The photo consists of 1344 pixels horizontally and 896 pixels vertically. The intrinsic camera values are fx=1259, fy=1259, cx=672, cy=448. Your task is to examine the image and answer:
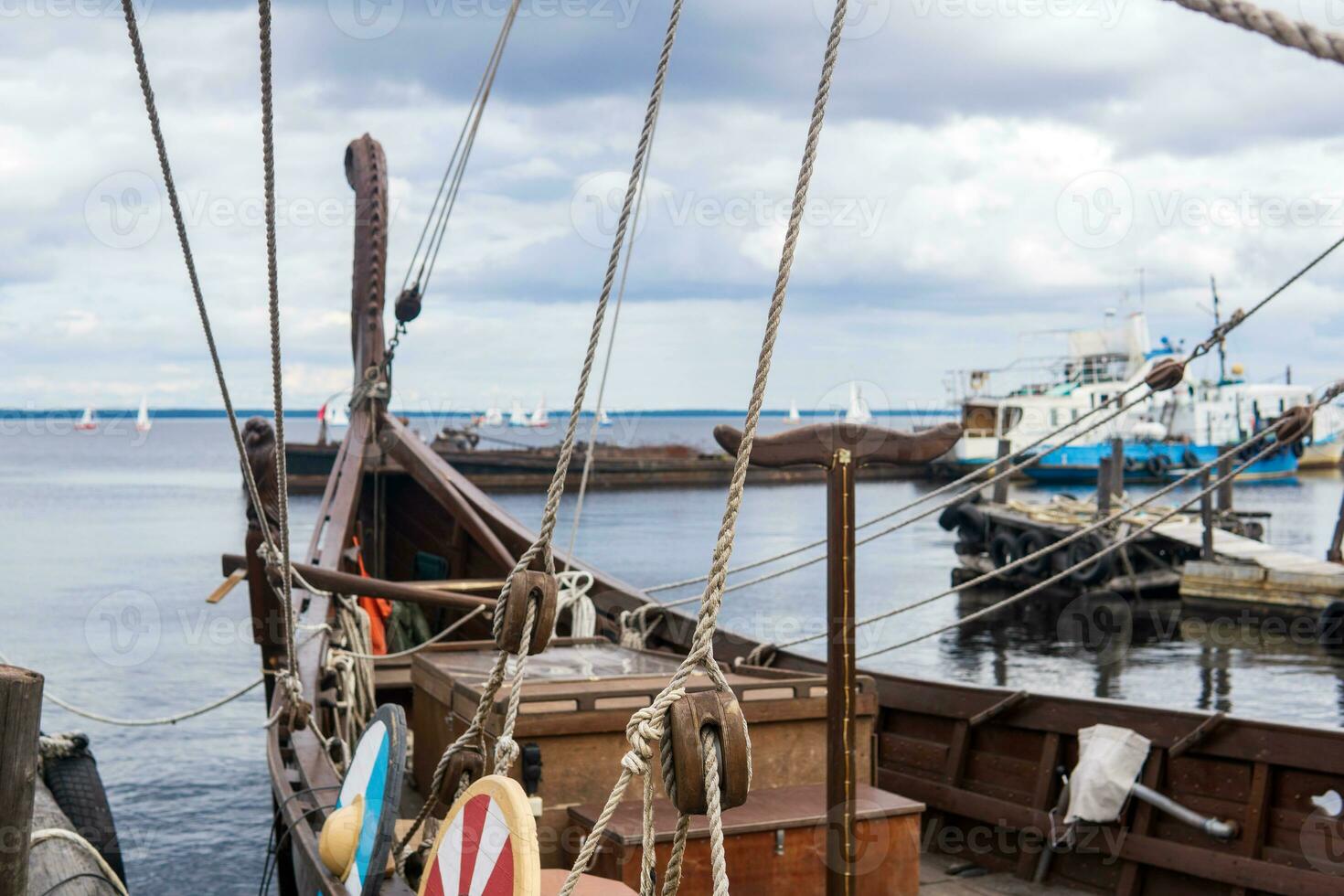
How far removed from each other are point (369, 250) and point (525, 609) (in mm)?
7839

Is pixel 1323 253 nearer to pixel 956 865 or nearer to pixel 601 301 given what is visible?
pixel 956 865

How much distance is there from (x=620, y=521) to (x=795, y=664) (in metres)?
47.9

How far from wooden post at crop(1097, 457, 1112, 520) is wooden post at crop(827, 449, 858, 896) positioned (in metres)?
22.9

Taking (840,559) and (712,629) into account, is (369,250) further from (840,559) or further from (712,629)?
(712,629)

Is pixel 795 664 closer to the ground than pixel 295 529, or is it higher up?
higher up

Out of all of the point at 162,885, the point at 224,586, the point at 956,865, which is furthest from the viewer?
the point at 162,885

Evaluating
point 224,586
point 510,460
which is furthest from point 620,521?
point 224,586

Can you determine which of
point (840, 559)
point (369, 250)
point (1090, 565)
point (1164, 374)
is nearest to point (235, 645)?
point (369, 250)

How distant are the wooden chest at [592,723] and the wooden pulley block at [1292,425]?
2.81 metres

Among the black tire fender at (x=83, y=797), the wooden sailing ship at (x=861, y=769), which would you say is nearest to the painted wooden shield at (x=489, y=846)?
the wooden sailing ship at (x=861, y=769)

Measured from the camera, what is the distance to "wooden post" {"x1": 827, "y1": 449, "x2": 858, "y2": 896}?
4004 mm

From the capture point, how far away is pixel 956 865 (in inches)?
225

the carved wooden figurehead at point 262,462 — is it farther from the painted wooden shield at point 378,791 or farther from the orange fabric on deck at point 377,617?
the orange fabric on deck at point 377,617

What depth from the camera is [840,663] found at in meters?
4.01
